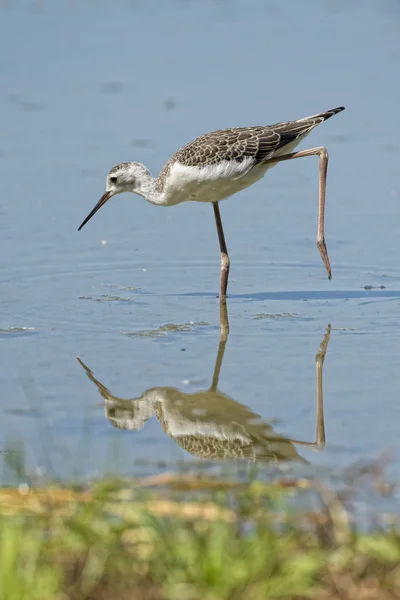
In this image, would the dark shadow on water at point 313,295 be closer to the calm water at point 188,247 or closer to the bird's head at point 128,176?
the calm water at point 188,247

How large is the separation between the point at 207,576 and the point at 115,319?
4.04 metres

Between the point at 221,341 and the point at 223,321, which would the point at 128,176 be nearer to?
the point at 223,321

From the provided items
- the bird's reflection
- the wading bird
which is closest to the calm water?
the bird's reflection

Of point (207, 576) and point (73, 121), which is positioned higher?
point (207, 576)

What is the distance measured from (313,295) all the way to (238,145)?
4.17 ft

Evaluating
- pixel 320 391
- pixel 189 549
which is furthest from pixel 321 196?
pixel 189 549

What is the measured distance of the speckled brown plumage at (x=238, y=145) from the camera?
8281 millimetres

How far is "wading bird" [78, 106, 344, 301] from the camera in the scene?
27.2 feet

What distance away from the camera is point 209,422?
573 cm

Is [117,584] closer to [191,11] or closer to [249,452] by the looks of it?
[249,452]

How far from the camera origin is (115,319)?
7.52 metres

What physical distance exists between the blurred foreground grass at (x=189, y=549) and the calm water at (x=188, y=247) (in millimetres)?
358

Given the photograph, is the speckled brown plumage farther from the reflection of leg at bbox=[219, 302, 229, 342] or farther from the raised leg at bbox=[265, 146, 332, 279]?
the reflection of leg at bbox=[219, 302, 229, 342]

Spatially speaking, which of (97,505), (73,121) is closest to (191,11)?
(73,121)
